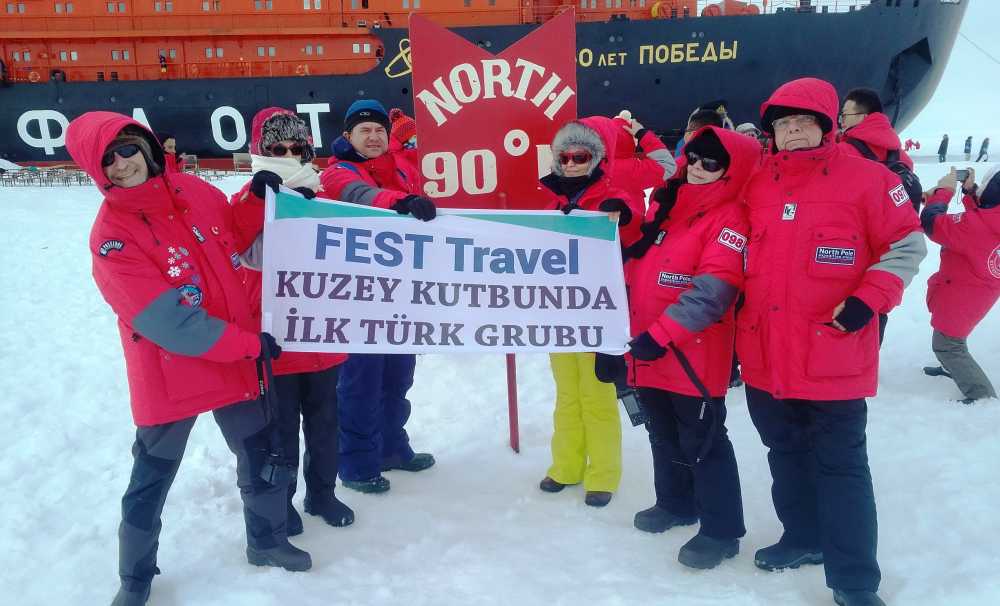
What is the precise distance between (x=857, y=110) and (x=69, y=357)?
5.44 metres

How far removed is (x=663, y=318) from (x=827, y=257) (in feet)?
1.84

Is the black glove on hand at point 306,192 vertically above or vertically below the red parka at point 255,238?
above

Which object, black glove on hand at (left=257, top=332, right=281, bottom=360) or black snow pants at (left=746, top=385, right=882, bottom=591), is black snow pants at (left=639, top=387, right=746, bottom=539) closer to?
black snow pants at (left=746, top=385, right=882, bottom=591)

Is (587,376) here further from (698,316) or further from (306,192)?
(306,192)

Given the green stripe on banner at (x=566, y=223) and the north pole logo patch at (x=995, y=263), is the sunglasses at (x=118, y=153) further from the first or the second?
the north pole logo patch at (x=995, y=263)

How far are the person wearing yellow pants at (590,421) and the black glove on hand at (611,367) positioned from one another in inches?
10.1

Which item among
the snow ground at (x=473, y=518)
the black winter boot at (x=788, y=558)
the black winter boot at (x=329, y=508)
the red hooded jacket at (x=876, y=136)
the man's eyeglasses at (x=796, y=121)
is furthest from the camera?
the red hooded jacket at (x=876, y=136)

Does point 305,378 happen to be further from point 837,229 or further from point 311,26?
point 311,26

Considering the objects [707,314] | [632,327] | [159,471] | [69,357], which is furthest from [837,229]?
[69,357]

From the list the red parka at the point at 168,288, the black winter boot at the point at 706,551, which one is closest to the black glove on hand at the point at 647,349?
the black winter boot at the point at 706,551

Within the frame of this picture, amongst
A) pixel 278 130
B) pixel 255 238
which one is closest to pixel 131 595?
pixel 255 238

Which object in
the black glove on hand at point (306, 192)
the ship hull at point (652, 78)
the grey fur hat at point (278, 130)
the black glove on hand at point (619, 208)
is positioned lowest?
the black glove on hand at point (619, 208)

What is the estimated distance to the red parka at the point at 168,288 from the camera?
200 cm

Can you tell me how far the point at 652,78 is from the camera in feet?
42.9
